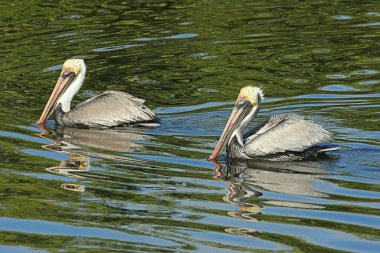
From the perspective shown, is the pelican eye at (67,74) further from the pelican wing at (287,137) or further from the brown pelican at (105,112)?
the pelican wing at (287,137)

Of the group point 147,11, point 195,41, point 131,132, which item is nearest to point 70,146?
point 131,132

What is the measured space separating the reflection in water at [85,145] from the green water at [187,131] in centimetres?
3

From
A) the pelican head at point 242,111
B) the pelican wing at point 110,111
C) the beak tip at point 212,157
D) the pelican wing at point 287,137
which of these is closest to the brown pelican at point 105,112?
the pelican wing at point 110,111

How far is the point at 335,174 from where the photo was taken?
9.73 metres

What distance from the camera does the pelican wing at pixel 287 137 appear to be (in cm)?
1044

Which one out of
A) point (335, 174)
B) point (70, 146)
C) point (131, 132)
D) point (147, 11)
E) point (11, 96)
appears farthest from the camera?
point (147, 11)

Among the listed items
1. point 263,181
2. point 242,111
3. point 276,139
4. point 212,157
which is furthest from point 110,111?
point 263,181

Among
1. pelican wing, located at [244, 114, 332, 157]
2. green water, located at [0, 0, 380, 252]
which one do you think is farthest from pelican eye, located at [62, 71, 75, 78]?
pelican wing, located at [244, 114, 332, 157]

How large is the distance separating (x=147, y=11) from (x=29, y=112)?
5906 millimetres

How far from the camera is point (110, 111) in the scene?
12039mm

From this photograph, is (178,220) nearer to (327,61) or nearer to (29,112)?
(29,112)

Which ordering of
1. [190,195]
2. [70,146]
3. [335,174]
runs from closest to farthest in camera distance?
[190,195] → [335,174] → [70,146]

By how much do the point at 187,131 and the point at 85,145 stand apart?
1086 mm

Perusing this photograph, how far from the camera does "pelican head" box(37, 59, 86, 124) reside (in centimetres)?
1272
